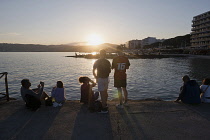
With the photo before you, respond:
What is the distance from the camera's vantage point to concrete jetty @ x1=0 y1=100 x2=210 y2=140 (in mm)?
3912

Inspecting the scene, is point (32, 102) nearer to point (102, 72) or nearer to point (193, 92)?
point (102, 72)

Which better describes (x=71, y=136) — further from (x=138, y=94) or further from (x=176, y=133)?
(x=138, y=94)

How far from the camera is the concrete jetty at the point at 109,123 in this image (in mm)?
3912

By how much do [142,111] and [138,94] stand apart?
8899mm

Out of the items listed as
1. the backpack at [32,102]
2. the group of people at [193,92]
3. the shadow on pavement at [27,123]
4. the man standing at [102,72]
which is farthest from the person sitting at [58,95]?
the group of people at [193,92]

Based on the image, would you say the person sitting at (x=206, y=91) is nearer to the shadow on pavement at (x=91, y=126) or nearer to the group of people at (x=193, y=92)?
the group of people at (x=193, y=92)

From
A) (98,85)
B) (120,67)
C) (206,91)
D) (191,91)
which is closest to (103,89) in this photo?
(98,85)

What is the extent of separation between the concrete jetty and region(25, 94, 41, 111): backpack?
0.17 m

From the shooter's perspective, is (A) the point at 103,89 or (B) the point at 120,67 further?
(B) the point at 120,67

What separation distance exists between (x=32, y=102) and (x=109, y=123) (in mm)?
2697

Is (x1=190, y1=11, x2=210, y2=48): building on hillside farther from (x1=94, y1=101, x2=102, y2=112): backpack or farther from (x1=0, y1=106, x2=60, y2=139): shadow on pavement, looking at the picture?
(x1=0, y1=106, x2=60, y2=139): shadow on pavement

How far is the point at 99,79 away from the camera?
17.6 ft

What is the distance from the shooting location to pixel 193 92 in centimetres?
598

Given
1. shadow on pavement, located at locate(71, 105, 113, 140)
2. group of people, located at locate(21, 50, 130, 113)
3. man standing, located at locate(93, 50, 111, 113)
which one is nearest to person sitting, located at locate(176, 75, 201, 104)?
group of people, located at locate(21, 50, 130, 113)
